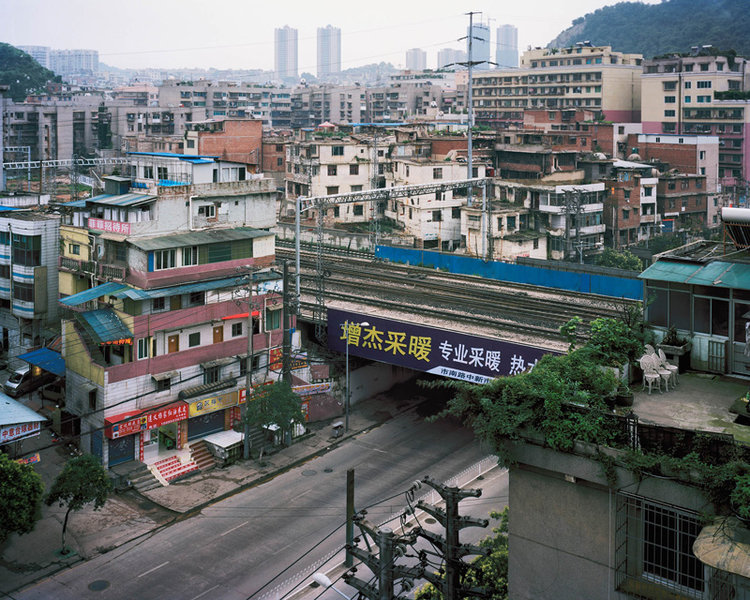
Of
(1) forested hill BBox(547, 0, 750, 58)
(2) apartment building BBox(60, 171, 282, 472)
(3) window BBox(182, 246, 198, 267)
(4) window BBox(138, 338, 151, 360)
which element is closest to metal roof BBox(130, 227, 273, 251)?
(2) apartment building BBox(60, 171, 282, 472)

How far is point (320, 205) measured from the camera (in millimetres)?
36906

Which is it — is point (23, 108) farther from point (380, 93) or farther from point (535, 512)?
point (535, 512)

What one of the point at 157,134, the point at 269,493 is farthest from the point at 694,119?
the point at 269,493

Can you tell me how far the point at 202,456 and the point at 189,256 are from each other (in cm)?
675

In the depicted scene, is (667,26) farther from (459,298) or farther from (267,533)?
(267,533)

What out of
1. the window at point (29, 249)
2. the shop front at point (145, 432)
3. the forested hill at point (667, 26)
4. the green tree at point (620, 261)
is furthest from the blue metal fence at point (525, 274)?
the forested hill at point (667, 26)

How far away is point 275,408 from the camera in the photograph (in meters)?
26.7

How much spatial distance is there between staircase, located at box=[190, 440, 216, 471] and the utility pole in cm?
1568

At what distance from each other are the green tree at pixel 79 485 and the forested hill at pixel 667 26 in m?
95.6

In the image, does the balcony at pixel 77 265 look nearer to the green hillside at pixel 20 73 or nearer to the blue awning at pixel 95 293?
the blue awning at pixel 95 293

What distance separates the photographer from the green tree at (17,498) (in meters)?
19.6

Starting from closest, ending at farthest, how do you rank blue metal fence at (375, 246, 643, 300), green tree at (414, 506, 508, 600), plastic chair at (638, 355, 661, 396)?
plastic chair at (638, 355, 661, 396) < green tree at (414, 506, 508, 600) < blue metal fence at (375, 246, 643, 300)

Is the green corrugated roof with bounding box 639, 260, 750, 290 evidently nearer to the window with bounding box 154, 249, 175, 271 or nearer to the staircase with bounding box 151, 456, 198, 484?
the staircase with bounding box 151, 456, 198, 484

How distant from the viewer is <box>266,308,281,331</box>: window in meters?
30.3
